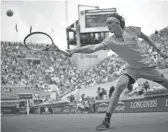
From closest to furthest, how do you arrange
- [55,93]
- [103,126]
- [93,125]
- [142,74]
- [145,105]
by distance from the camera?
[103,126]
[142,74]
[93,125]
[145,105]
[55,93]

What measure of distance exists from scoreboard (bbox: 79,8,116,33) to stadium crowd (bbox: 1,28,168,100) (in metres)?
5.52

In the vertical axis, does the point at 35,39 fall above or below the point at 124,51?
above

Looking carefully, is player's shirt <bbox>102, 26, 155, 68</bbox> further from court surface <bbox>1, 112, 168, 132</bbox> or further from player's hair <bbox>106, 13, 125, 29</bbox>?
court surface <bbox>1, 112, 168, 132</bbox>

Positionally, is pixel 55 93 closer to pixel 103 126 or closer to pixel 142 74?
pixel 142 74

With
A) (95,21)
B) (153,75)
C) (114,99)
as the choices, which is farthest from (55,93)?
(114,99)

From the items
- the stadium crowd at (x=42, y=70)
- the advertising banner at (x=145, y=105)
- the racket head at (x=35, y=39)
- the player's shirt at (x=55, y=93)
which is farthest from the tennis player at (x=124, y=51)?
the stadium crowd at (x=42, y=70)

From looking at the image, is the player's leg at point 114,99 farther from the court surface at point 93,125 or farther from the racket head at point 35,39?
the racket head at point 35,39

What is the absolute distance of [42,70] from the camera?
120ft

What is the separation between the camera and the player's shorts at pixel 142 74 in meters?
4.39

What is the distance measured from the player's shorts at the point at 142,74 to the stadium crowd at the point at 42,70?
24084 mm

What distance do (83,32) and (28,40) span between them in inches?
1482

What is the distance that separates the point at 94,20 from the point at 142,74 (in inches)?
1493

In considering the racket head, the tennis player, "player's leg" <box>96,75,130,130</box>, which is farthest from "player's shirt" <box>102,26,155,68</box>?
the racket head

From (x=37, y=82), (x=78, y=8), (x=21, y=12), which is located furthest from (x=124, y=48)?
(x=78, y=8)
